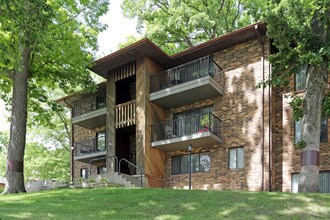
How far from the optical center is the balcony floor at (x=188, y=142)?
59.1 feet

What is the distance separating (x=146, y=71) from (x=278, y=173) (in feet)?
26.4

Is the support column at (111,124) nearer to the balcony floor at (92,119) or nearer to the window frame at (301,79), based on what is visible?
the balcony floor at (92,119)

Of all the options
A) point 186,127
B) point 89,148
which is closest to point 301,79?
point 186,127

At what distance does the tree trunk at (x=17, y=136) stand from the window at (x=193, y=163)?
7237mm

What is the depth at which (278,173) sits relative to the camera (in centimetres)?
1694

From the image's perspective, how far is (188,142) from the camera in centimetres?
1886

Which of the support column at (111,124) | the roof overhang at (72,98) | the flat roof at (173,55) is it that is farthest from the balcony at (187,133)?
the roof overhang at (72,98)

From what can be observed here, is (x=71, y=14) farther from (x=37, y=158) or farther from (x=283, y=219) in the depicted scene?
(x=37, y=158)

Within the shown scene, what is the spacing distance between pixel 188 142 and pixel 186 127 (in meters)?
1.23

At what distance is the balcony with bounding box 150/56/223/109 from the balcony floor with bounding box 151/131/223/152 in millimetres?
2146

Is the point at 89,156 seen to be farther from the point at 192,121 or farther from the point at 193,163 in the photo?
the point at 192,121

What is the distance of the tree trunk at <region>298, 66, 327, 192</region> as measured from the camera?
13023mm

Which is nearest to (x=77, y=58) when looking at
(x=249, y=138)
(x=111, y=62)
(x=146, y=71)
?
(x=111, y=62)

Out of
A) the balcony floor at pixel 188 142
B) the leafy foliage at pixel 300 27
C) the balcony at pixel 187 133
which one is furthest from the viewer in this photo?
the balcony at pixel 187 133
